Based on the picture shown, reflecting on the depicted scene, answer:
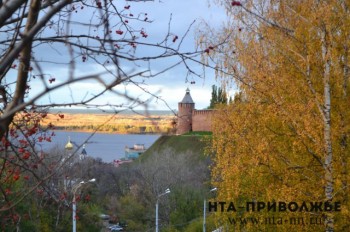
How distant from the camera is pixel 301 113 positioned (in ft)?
25.2

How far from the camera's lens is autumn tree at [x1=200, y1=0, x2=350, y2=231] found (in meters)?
7.43

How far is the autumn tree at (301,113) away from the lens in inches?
293

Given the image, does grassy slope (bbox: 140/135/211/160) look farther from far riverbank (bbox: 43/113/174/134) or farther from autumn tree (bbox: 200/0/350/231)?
far riverbank (bbox: 43/113/174/134)

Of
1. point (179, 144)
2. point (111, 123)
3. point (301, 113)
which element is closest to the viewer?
point (111, 123)

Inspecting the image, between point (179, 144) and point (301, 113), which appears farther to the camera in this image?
point (179, 144)

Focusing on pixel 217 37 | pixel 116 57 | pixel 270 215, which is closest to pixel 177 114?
pixel 116 57

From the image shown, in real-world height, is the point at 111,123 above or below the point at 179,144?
above

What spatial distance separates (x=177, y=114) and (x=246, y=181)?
264 inches

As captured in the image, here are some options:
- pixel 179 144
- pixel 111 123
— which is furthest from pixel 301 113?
pixel 179 144

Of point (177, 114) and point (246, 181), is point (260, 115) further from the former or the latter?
point (177, 114)

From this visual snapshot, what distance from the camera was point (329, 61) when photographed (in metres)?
7.65

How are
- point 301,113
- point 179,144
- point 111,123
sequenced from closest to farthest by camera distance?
point 111,123, point 301,113, point 179,144

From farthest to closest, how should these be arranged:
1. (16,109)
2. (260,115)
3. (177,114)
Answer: (260,115) < (177,114) < (16,109)

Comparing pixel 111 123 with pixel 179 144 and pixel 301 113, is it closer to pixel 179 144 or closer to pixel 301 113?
pixel 301 113
